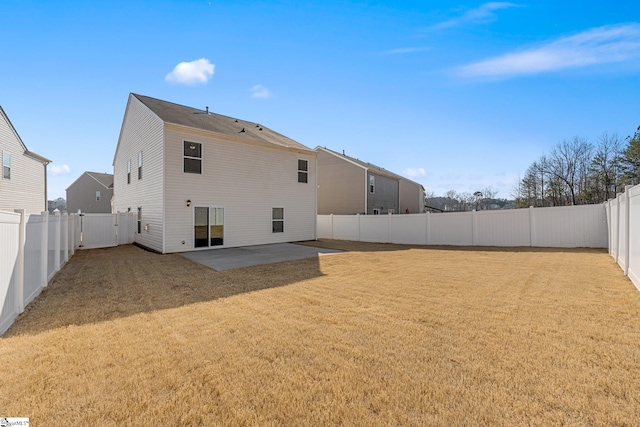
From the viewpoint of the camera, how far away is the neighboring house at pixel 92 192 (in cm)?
3135

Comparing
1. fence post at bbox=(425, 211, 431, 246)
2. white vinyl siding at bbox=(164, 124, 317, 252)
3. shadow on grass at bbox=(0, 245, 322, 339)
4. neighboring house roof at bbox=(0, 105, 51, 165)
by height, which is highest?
neighboring house roof at bbox=(0, 105, 51, 165)

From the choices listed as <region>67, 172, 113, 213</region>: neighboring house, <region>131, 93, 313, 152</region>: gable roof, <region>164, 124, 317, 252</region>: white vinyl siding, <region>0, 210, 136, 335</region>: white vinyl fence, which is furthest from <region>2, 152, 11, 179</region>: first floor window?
<region>67, 172, 113, 213</region>: neighboring house

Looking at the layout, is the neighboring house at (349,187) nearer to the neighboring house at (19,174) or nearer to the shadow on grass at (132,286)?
the shadow on grass at (132,286)

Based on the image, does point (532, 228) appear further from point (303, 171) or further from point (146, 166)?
point (146, 166)

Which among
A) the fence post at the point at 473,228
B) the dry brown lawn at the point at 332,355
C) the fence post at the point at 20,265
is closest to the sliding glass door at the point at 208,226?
the dry brown lawn at the point at 332,355

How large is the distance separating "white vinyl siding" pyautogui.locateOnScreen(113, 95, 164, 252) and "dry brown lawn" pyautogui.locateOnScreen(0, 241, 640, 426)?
6573 mm

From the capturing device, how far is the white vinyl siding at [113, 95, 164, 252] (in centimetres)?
1190

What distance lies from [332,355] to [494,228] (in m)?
13.2

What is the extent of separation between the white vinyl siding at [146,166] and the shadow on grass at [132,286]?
2.66m

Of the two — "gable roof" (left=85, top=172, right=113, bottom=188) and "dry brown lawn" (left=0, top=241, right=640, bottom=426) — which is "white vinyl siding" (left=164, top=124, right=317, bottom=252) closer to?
"dry brown lawn" (left=0, top=241, right=640, bottom=426)

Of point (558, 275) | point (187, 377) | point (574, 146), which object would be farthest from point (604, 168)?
point (187, 377)

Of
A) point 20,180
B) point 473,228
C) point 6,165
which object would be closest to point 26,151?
point 20,180

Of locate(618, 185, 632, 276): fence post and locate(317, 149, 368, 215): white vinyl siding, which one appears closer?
locate(618, 185, 632, 276): fence post

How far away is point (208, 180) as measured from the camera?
12.6 m
